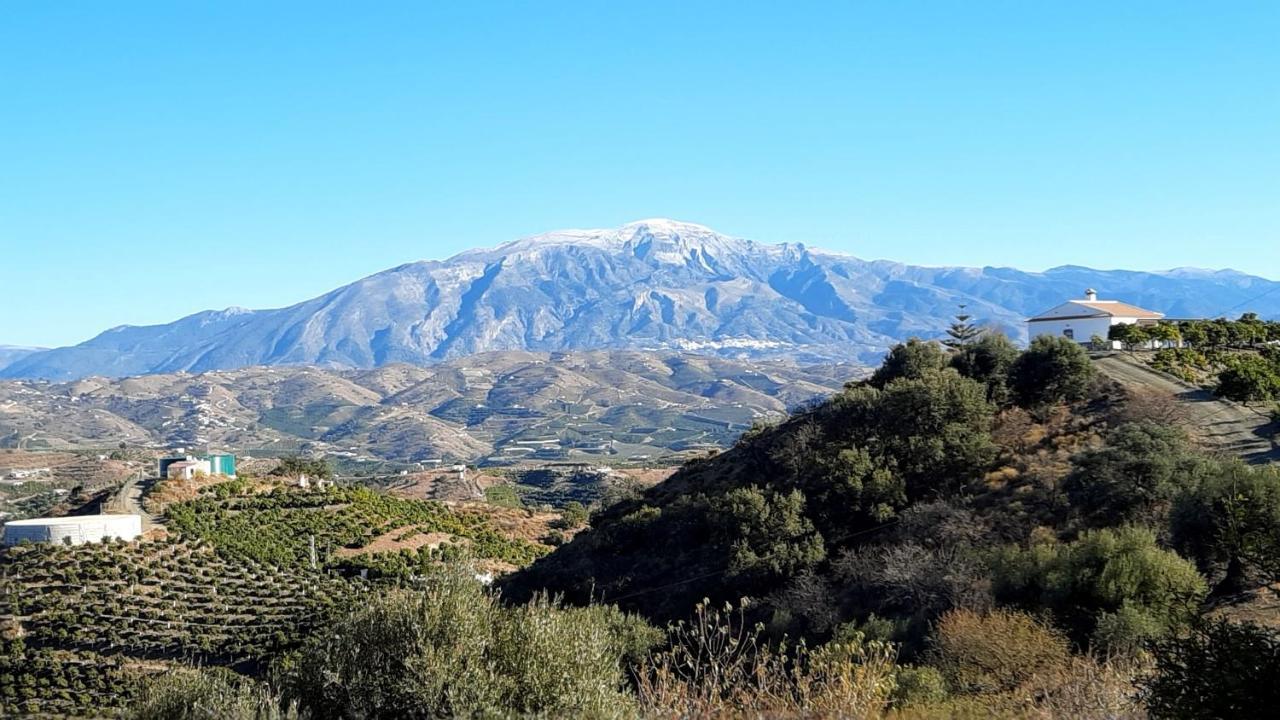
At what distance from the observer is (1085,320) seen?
1770 inches

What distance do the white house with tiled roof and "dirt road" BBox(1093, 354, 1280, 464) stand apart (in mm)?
8119

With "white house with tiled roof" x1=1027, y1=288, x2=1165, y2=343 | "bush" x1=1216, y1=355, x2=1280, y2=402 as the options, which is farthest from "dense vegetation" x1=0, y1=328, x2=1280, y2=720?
"white house with tiled roof" x1=1027, y1=288, x2=1165, y2=343

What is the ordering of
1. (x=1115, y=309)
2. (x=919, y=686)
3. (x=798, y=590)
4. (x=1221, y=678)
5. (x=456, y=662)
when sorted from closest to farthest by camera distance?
1. (x=1221, y=678)
2. (x=456, y=662)
3. (x=919, y=686)
4. (x=798, y=590)
5. (x=1115, y=309)

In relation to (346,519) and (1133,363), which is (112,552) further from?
(1133,363)

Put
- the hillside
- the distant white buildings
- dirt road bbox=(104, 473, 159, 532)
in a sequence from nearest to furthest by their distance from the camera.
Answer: the hillside → dirt road bbox=(104, 473, 159, 532) → the distant white buildings

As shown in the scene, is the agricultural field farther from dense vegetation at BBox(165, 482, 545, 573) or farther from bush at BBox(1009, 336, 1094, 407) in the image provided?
bush at BBox(1009, 336, 1094, 407)

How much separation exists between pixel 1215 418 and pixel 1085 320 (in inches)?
621

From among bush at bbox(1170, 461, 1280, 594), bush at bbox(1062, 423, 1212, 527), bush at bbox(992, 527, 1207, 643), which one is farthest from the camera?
bush at bbox(1062, 423, 1212, 527)

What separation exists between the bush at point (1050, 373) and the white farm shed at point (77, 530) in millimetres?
36669

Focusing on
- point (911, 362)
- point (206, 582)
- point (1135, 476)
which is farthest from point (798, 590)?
point (206, 582)

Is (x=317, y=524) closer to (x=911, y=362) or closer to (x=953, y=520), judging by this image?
(x=911, y=362)

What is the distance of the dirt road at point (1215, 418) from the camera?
27.0 meters

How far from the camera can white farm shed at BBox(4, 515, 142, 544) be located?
41719 mm

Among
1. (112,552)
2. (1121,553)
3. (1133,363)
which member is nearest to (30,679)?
(112,552)
